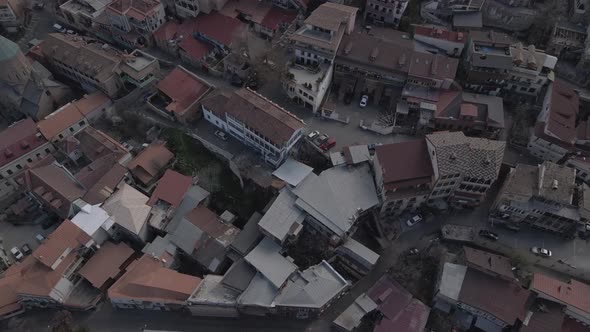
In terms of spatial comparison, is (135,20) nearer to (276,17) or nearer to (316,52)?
(276,17)

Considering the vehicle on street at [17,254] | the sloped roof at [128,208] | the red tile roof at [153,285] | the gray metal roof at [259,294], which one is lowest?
the vehicle on street at [17,254]

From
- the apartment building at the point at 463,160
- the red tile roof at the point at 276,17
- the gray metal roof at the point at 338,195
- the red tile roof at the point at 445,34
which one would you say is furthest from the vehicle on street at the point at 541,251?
the red tile roof at the point at 276,17

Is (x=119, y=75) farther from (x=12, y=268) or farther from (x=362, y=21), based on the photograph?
(x=362, y=21)

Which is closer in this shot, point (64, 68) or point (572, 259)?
point (572, 259)

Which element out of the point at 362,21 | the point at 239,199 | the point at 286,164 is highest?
the point at 362,21

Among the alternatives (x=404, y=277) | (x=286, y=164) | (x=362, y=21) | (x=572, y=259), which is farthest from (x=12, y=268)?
(x=572, y=259)

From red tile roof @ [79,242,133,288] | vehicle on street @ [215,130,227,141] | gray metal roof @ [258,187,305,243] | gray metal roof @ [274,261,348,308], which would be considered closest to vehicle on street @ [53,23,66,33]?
vehicle on street @ [215,130,227,141]

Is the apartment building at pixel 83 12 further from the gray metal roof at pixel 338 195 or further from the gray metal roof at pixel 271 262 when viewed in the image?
the gray metal roof at pixel 271 262
